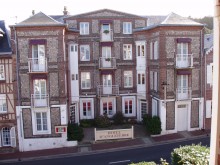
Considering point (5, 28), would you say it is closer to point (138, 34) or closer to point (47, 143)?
point (47, 143)

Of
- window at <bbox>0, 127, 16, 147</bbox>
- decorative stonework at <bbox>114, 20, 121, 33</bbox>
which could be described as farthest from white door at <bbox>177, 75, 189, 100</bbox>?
window at <bbox>0, 127, 16, 147</bbox>

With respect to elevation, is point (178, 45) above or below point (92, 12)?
below

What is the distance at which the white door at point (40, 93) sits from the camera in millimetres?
21156

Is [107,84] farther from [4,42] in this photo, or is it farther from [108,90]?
[4,42]

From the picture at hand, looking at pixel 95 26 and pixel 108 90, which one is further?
pixel 108 90

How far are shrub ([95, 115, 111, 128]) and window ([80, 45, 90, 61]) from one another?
640 centimetres

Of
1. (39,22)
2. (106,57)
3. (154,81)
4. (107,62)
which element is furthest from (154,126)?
(39,22)

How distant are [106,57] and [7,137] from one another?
12411 millimetres

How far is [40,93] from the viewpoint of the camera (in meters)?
21.4

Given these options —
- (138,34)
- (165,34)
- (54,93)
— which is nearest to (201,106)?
(165,34)

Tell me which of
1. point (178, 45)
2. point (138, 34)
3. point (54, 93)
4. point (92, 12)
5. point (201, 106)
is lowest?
point (201, 106)

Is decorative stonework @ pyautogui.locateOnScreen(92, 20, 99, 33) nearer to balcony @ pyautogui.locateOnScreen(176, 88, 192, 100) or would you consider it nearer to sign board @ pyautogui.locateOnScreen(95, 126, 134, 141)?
balcony @ pyautogui.locateOnScreen(176, 88, 192, 100)

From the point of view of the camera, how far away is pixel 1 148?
70.4ft

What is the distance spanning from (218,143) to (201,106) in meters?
21.8
